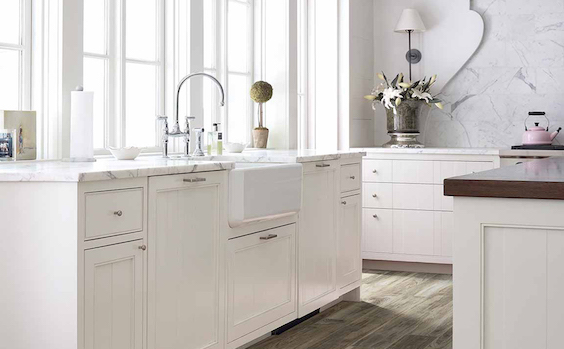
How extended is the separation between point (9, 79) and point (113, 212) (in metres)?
0.86

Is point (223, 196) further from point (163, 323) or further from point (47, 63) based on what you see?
point (47, 63)

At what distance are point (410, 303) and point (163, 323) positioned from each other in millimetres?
2159

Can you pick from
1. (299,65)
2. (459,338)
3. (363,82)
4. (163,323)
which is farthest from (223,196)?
(363,82)

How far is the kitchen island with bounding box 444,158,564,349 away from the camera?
1960 mm

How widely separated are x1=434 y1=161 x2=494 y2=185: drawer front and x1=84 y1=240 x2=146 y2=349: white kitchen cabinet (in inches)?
122

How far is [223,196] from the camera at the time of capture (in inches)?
124

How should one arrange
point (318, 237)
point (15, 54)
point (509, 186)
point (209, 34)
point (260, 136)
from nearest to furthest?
point (509, 186)
point (15, 54)
point (318, 237)
point (209, 34)
point (260, 136)

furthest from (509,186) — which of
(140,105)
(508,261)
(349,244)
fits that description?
(349,244)

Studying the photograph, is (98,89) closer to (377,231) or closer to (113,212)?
(113,212)

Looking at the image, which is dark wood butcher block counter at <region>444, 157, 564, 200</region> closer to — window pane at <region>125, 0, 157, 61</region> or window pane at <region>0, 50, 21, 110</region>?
window pane at <region>0, 50, 21, 110</region>

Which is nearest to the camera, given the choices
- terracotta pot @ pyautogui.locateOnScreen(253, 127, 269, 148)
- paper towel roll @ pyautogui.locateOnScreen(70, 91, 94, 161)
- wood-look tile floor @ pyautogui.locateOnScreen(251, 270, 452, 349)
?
paper towel roll @ pyautogui.locateOnScreen(70, 91, 94, 161)

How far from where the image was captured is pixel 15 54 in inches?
118

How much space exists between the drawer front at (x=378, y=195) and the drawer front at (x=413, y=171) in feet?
0.29

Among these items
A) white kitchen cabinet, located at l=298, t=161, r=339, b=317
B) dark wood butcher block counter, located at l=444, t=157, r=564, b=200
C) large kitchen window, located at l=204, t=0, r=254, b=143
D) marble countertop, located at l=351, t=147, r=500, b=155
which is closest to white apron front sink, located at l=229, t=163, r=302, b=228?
white kitchen cabinet, located at l=298, t=161, r=339, b=317
